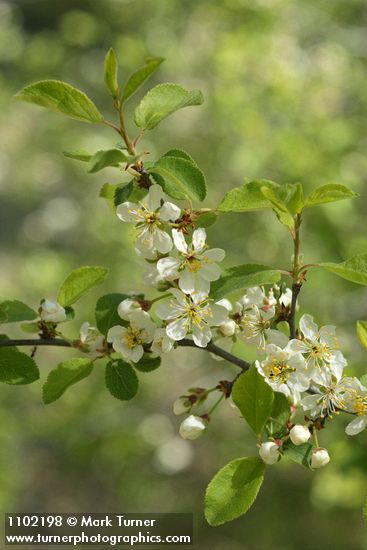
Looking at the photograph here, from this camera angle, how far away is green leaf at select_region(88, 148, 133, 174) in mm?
604

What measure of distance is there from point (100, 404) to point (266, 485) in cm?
77

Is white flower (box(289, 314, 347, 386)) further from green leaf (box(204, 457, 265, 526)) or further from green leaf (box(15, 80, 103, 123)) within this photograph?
green leaf (box(15, 80, 103, 123))

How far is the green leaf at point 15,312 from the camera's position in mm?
773

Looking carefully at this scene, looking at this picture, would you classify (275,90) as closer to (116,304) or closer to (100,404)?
(100,404)

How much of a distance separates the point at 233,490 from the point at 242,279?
0.72 ft

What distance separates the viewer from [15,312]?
785mm

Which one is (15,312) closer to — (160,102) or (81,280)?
(81,280)

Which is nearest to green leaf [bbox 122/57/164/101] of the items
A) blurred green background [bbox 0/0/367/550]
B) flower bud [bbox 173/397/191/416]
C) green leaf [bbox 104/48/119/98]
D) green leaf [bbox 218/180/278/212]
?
green leaf [bbox 104/48/119/98]

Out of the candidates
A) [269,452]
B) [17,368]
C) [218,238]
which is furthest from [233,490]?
[218,238]

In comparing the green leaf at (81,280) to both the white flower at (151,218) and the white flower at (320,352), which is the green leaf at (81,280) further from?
the white flower at (320,352)

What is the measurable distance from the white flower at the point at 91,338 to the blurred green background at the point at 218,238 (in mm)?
1303

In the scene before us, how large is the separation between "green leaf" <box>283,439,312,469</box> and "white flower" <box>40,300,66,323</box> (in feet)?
0.97

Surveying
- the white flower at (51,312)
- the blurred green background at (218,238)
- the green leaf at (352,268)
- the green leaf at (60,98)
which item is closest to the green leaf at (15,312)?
the white flower at (51,312)

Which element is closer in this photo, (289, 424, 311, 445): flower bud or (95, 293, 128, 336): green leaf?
(289, 424, 311, 445): flower bud
